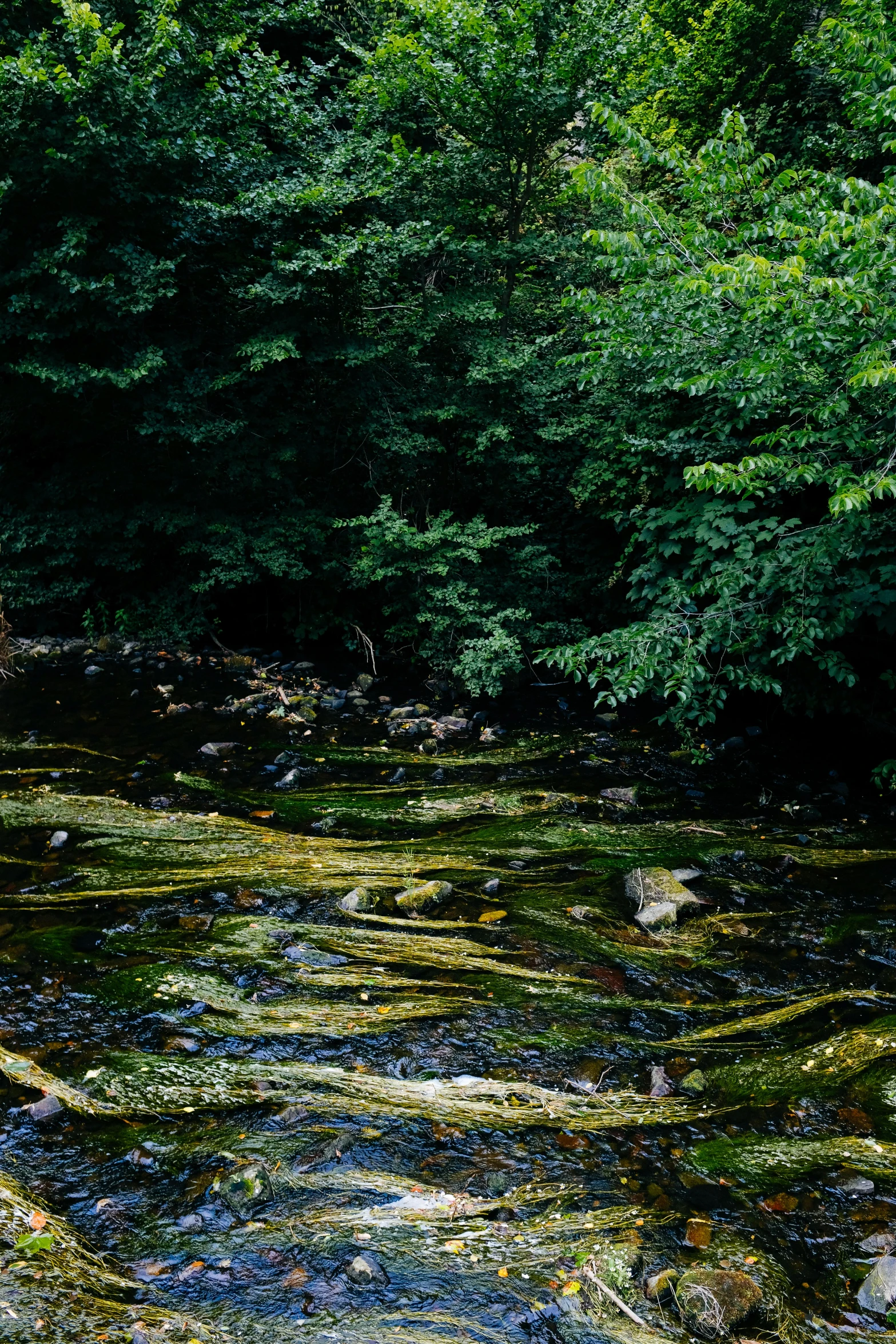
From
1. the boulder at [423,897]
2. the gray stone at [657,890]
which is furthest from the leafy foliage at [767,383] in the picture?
the boulder at [423,897]

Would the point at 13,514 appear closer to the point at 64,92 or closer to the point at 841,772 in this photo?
the point at 64,92

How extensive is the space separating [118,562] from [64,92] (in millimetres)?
4626

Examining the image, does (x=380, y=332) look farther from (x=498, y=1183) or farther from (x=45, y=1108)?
(x=498, y=1183)

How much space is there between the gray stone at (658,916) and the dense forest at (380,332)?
5.84 feet

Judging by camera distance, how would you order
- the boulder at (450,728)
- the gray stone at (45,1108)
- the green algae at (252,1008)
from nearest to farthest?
the gray stone at (45,1108), the green algae at (252,1008), the boulder at (450,728)

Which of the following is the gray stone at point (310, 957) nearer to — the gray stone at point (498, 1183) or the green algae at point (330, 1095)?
the green algae at point (330, 1095)

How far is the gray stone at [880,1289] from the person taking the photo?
214cm

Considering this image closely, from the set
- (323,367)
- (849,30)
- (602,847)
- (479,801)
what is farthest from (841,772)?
(323,367)

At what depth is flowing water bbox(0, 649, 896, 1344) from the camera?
2176mm

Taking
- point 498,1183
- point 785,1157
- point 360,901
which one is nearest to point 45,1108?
point 498,1183

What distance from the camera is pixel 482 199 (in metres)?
8.81

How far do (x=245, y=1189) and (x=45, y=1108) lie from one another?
829 mm

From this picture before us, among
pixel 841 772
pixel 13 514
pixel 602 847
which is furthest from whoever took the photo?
pixel 13 514

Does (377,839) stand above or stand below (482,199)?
below
